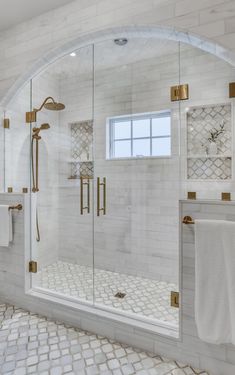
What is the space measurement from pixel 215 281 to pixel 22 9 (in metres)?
2.67

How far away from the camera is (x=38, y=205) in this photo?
8.28 feet

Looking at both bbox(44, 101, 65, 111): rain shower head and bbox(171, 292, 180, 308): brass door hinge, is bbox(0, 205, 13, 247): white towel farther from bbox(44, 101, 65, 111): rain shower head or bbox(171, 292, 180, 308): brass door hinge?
bbox(171, 292, 180, 308): brass door hinge

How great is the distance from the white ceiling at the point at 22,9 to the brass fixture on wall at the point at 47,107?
73 cm

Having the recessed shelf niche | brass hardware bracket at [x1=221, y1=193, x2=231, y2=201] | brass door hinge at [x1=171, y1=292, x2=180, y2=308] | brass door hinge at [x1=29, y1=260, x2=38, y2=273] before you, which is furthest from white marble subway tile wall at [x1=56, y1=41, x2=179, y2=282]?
brass hardware bracket at [x1=221, y1=193, x2=231, y2=201]

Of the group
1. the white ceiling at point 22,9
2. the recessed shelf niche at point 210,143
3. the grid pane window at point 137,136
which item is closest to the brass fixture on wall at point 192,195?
the recessed shelf niche at point 210,143

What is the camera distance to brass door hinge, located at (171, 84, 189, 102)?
182 cm

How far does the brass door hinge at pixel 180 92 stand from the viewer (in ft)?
5.97

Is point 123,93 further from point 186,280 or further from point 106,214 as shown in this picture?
point 186,280

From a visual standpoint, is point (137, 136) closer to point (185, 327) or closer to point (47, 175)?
point (47, 175)

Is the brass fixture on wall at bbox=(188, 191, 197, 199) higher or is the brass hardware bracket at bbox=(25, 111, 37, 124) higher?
the brass hardware bracket at bbox=(25, 111, 37, 124)

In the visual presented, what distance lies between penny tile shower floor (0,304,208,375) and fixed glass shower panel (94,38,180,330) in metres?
0.50

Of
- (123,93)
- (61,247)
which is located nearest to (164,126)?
(123,93)

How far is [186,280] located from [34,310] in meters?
1.46

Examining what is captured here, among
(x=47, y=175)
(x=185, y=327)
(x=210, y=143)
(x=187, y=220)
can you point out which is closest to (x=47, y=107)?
(x=47, y=175)
